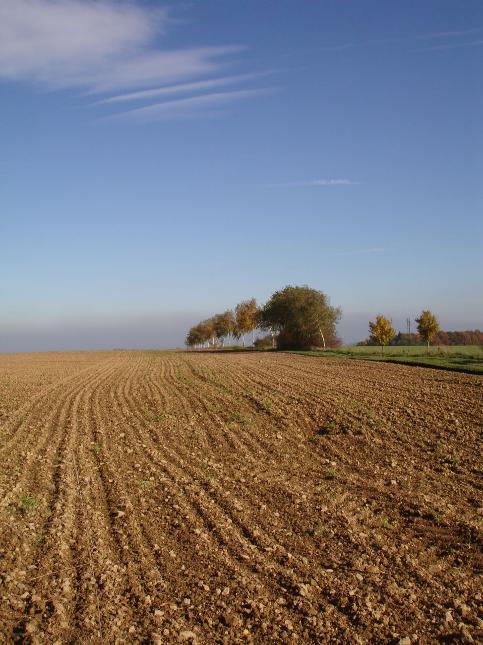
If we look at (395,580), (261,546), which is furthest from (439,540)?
(261,546)

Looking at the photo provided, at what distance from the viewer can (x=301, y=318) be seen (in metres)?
83.4

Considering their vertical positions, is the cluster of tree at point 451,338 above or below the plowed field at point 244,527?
above

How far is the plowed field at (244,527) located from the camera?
6184 mm

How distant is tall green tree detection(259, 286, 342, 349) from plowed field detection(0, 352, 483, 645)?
6367cm

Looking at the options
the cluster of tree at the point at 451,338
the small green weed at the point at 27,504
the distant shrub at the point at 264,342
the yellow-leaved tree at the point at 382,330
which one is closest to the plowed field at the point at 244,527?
the small green weed at the point at 27,504

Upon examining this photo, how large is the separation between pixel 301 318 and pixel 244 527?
75.0 metres

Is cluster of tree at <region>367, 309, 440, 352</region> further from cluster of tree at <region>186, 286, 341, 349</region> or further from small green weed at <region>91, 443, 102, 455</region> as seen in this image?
small green weed at <region>91, 443, 102, 455</region>

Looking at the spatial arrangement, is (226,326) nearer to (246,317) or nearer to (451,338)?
(246,317)

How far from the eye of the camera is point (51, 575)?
23.5 feet

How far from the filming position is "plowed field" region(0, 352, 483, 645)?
618 centimetres

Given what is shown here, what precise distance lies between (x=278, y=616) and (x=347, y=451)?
331 inches

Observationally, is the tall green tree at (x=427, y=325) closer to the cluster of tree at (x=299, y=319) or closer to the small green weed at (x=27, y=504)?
the cluster of tree at (x=299, y=319)

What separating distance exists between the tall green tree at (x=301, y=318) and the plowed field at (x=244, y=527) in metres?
63.7

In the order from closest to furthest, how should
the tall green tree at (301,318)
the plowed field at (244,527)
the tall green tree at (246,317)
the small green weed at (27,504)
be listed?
the plowed field at (244,527)
the small green weed at (27,504)
the tall green tree at (301,318)
the tall green tree at (246,317)
